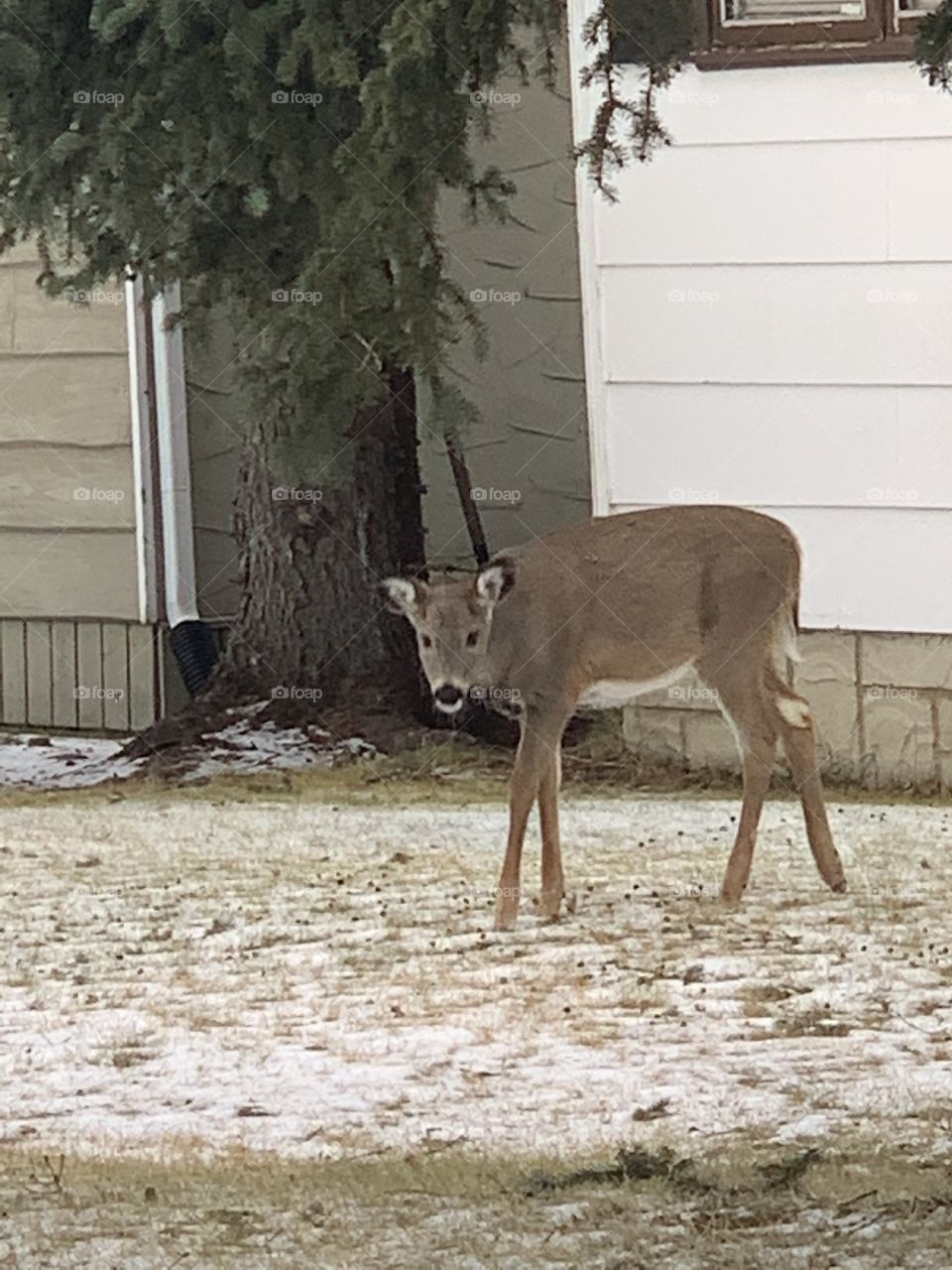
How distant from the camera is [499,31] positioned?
23.9ft

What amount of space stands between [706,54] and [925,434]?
1668mm

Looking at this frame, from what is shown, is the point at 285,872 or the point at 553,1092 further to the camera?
the point at 285,872

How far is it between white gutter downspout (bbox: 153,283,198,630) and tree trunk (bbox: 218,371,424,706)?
2.88 ft

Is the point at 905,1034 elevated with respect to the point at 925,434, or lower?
lower

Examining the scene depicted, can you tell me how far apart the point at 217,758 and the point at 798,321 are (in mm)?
3213

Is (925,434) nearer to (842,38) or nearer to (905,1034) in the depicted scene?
(842,38)

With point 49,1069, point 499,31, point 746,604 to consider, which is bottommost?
point 49,1069

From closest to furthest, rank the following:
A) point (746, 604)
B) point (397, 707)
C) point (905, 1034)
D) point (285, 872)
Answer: point (905, 1034), point (746, 604), point (285, 872), point (397, 707)

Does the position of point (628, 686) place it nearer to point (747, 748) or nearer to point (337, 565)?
point (747, 748)

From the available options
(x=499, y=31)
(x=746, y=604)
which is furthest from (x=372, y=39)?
(x=746, y=604)

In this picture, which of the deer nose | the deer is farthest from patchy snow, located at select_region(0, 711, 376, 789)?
the deer nose

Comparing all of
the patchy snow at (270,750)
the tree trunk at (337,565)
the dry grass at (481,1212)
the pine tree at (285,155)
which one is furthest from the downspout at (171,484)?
the dry grass at (481,1212)

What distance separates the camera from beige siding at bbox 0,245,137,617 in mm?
13594

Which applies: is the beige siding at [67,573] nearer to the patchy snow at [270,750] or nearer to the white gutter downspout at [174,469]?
the white gutter downspout at [174,469]
